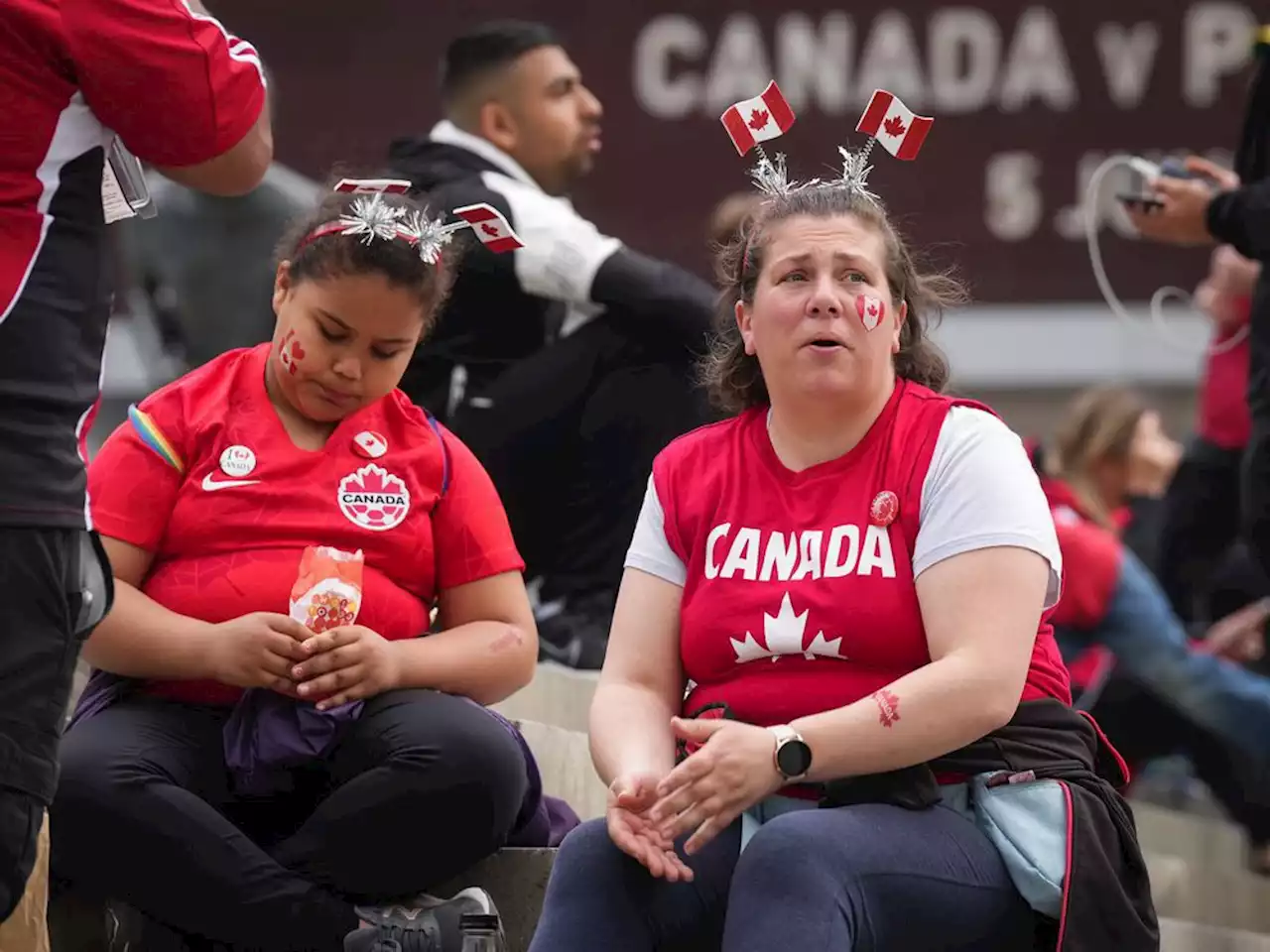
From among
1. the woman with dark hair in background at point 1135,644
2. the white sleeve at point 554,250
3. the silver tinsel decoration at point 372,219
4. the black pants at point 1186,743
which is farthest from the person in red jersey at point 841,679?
the black pants at point 1186,743

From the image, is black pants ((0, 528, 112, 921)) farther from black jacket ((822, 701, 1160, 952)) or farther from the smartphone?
the smartphone

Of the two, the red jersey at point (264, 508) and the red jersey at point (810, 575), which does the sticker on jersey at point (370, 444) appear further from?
the red jersey at point (810, 575)

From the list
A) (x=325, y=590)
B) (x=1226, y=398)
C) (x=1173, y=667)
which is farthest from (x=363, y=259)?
(x=1226, y=398)

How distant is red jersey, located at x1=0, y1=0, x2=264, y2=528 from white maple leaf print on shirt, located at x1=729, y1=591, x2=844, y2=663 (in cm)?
78

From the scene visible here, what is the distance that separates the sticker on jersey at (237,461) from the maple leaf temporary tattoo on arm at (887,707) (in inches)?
39.8

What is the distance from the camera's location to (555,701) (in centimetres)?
423

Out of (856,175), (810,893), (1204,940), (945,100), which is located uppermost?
(945,100)

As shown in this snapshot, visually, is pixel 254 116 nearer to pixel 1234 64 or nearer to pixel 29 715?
pixel 29 715

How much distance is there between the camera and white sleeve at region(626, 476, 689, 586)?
2793mm

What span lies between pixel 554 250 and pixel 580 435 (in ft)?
1.42

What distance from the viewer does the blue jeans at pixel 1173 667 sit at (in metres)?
5.49

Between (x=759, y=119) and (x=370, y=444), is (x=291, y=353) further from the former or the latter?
(x=759, y=119)

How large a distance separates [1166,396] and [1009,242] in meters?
0.94

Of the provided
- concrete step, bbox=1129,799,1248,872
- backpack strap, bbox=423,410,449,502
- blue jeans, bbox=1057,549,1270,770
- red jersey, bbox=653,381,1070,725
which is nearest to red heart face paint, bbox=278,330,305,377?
backpack strap, bbox=423,410,449,502
